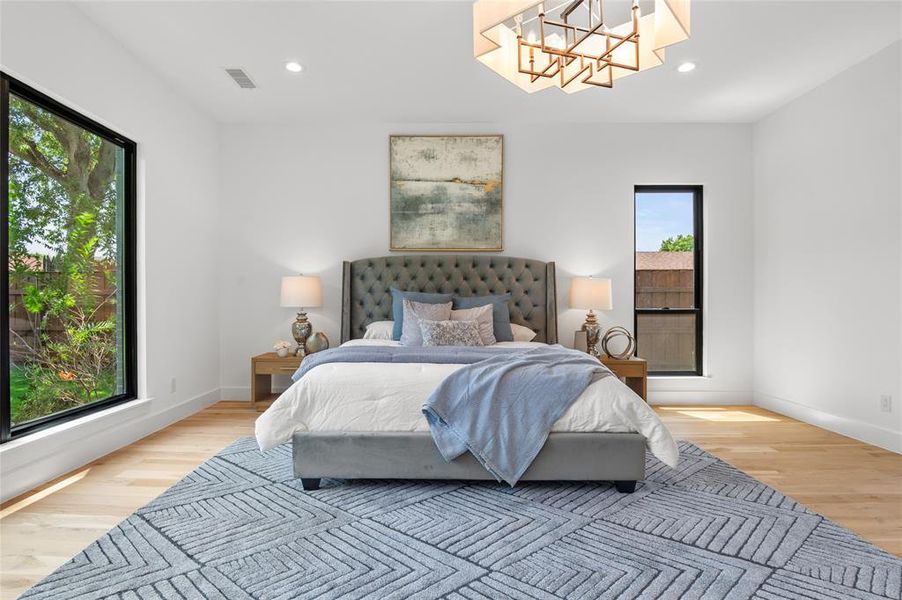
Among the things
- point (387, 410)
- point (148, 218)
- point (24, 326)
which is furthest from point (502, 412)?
point (148, 218)

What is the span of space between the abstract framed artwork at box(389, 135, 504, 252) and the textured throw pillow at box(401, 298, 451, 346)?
33.1 inches

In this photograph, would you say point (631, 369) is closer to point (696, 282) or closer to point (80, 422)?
point (696, 282)

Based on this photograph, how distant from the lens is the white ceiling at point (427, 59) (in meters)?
2.82

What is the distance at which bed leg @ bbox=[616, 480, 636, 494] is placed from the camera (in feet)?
7.83

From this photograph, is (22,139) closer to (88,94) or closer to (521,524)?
(88,94)

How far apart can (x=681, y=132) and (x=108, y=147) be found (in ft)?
15.9

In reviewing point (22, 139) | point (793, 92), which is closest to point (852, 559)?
point (793, 92)

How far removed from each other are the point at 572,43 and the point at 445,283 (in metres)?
2.48

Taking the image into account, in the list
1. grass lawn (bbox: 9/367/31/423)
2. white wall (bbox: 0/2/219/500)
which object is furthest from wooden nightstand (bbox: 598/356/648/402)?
grass lawn (bbox: 9/367/31/423)

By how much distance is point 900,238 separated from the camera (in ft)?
10.3

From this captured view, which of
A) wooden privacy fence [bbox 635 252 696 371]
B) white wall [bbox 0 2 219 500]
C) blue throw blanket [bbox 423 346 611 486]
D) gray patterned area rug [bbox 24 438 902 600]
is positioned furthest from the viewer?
wooden privacy fence [bbox 635 252 696 371]

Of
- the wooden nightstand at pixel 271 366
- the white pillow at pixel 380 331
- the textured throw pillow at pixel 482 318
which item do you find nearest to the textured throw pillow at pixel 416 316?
the textured throw pillow at pixel 482 318

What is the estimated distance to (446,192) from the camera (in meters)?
4.67

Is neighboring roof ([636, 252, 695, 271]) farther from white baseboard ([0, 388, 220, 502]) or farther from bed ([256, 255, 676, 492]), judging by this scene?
white baseboard ([0, 388, 220, 502])
